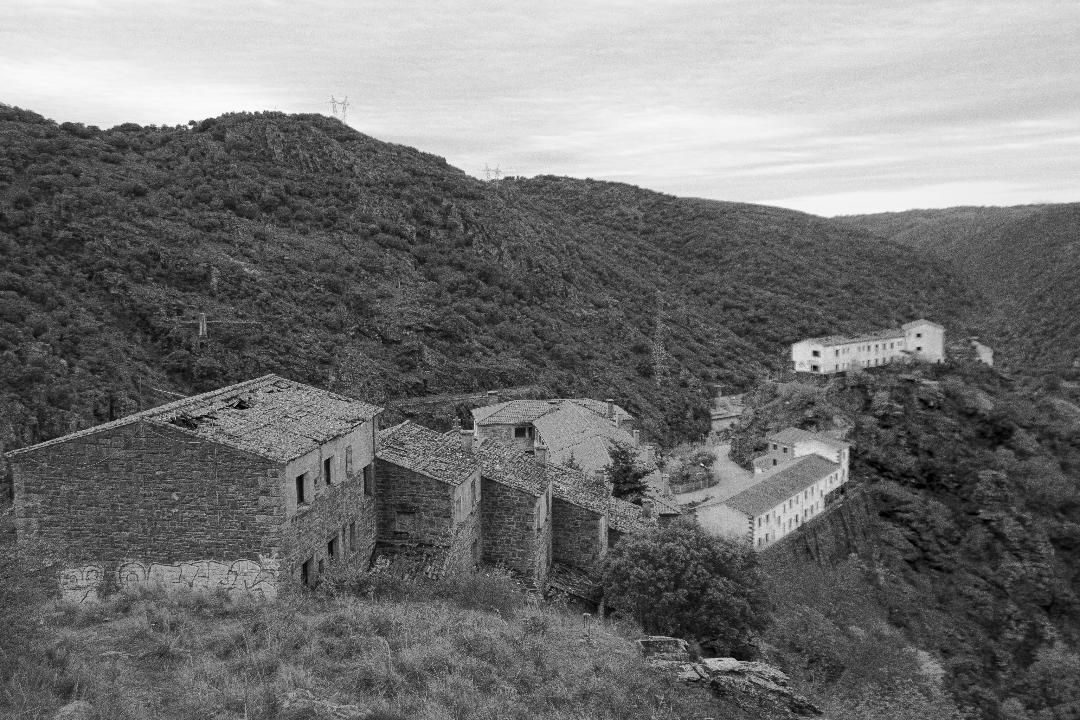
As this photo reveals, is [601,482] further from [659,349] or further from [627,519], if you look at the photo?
[659,349]

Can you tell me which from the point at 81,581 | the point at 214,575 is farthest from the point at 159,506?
the point at 81,581

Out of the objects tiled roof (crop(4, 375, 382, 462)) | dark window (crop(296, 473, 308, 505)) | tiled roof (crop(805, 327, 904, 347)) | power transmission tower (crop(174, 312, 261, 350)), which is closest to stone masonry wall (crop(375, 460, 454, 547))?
tiled roof (crop(4, 375, 382, 462))

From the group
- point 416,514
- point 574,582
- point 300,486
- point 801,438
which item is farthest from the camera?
point 801,438

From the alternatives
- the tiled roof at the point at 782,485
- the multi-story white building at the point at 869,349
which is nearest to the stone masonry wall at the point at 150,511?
the tiled roof at the point at 782,485

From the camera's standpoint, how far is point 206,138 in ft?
211

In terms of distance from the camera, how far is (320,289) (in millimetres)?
50938

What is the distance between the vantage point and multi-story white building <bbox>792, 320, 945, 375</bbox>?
6356 centimetres

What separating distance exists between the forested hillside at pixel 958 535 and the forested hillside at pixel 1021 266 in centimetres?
2794

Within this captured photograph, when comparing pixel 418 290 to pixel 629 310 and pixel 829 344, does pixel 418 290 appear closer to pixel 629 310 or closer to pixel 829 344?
pixel 629 310

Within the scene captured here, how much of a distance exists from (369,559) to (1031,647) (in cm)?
3947

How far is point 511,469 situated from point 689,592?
5.35m

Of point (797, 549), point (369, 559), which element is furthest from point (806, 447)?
point (369, 559)

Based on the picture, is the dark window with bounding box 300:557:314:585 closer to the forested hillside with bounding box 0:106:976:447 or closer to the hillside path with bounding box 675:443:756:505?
the forested hillside with bounding box 0:106:976:447

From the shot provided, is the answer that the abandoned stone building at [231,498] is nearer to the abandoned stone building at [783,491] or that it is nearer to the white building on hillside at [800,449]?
the abandoned stone building at [783,491]
